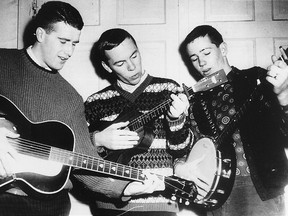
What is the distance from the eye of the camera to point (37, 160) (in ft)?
5.30

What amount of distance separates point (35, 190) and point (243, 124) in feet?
4.16

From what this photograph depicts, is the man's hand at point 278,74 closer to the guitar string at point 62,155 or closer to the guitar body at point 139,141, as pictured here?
the guitar string at point 62,155

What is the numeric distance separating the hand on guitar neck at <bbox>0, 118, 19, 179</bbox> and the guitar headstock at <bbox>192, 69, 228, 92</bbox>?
1117 mm

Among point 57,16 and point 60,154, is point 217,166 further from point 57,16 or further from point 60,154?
point 57,16

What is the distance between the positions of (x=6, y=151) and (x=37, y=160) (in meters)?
0.17

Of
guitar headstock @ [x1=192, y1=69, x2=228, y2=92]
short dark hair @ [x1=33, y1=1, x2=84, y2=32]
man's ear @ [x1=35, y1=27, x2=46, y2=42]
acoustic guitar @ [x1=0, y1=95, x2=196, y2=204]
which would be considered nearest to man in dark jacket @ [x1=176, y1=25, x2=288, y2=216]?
guitar headstock @ [x1=192, y1=69, x2=228, y2=92]

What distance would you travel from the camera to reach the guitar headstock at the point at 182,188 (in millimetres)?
1760

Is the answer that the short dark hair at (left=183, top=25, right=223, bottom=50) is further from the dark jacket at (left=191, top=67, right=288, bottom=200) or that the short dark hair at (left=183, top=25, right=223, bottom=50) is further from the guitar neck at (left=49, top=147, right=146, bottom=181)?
the guitar neck at (left=49, top=147, right=146, bottom=181)

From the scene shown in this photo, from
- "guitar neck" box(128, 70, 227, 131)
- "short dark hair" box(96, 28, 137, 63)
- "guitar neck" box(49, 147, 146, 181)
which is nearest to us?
"guitar neck" box(49, 147, 146, 181)

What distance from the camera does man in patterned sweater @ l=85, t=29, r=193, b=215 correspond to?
6.61 feet

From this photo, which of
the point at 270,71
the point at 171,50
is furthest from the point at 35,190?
the point at 171,50

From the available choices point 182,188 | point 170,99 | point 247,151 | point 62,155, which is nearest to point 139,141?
point 170,99

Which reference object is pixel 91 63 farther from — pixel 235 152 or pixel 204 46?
pixel 235 152

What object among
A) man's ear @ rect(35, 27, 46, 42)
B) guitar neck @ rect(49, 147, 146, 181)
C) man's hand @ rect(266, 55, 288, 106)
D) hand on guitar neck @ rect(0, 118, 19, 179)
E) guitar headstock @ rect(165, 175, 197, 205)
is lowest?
guitar headstock @ rect(165, 175, 197, 205)
